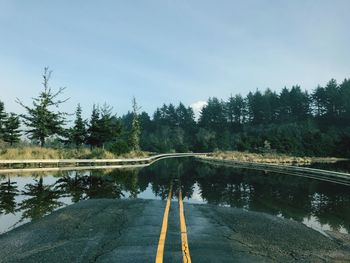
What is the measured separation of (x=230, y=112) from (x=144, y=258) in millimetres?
142395

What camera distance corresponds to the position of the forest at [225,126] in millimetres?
47312

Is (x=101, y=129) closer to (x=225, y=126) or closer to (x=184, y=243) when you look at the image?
(x=184, y=243)

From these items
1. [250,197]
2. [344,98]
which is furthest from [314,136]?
[250,197]

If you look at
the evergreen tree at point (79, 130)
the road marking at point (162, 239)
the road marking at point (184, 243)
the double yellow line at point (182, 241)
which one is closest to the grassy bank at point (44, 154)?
the evergreen tree at point (79, 130)

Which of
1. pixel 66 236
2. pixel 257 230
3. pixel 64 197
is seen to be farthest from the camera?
pixel 64 197

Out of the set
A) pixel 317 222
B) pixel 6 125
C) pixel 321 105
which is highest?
pixel 321 105

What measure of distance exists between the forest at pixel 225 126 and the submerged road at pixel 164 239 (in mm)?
33065

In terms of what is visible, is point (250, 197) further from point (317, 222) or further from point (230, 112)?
point (230, 112)

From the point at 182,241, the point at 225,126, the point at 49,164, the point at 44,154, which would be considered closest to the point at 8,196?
the point at 182,241

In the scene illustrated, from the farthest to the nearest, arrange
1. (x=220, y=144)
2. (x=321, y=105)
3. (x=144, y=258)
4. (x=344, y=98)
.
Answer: (x=321, y=105) → (x=344, y=98) → (x=220, y=144) → (x=144, y=258)

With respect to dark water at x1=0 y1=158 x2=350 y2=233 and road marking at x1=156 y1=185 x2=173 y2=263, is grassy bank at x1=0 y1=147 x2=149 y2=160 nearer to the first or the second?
dark water at x1=0 y1=158 x2=350 y2=233

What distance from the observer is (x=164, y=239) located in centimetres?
735

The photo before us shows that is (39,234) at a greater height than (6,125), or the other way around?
(6,125)

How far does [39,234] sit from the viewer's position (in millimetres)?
7758
